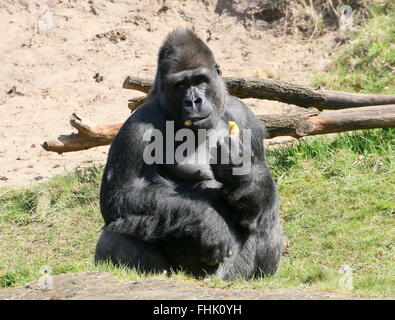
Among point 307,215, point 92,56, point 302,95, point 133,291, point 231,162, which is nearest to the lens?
point 133,291

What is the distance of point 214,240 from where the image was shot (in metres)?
5.49

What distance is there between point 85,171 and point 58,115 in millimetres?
2280

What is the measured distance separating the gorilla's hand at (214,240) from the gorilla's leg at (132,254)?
1.21ft

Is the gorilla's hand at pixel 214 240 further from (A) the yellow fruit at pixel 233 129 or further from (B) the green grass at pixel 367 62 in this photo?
(B) the green grass at pixel 367 62

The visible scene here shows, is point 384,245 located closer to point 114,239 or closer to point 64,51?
point 114,239

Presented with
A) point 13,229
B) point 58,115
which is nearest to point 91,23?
point 58,115

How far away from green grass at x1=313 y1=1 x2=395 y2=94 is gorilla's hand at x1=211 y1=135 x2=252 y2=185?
5186 mm

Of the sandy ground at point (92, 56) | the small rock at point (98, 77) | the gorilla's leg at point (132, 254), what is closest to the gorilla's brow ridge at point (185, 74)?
the gorilla's leg at point (132, 254)

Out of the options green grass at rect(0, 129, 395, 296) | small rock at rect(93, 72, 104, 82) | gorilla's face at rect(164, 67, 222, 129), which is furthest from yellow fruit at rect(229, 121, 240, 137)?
small rock at rect(93, 72, 104, 82)

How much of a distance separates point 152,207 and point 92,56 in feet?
22.5

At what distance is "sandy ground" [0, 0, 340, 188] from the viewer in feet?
34.7

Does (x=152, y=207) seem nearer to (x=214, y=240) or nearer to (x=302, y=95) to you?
(x=214, y=240)

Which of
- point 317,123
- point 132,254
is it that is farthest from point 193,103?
point 317,123

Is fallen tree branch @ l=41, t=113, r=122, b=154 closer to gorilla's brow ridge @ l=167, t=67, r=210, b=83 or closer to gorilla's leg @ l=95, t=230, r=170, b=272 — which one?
gorilla's brow ridge @ l=167, t=67, r=210, b=83
